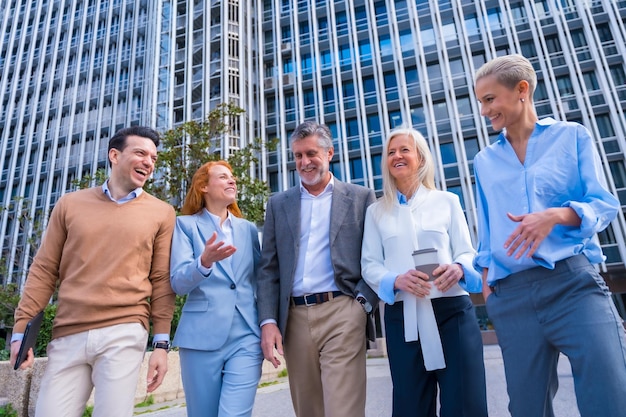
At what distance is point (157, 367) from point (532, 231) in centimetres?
238

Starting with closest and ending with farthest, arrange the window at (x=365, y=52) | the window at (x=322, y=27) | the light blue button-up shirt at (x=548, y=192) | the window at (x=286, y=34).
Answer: the light blue button-up shirt at (x=548, y=192) → the window at (x=365, y=52) → the window at (x=322, y=27) → the window at (x=286, y=34)

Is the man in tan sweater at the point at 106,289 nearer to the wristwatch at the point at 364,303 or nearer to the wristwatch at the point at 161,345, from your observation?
the wristwatch at the point at 161,345

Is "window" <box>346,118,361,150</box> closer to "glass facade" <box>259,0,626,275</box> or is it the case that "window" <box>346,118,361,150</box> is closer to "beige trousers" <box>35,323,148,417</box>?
"glass facade" <box>259,0,626,275</box>

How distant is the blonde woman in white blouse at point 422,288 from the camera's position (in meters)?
2.30

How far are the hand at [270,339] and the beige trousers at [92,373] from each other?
32.3 inches

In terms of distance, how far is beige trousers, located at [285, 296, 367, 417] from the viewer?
2580mm

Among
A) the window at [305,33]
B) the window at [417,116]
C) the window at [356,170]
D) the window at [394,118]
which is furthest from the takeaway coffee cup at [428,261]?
the window at [305,33]

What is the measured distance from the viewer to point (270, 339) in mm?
2734

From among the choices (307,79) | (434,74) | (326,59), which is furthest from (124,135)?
(326,59)

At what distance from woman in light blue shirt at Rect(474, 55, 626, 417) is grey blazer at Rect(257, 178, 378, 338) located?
2.96 feet

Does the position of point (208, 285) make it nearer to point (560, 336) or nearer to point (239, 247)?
point (239, 247)

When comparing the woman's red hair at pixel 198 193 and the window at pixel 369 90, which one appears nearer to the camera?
the woman's red hair at pixel 198 193

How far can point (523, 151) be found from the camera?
212 centimetres

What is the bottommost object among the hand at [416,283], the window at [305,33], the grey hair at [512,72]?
the hand at [416,283]
